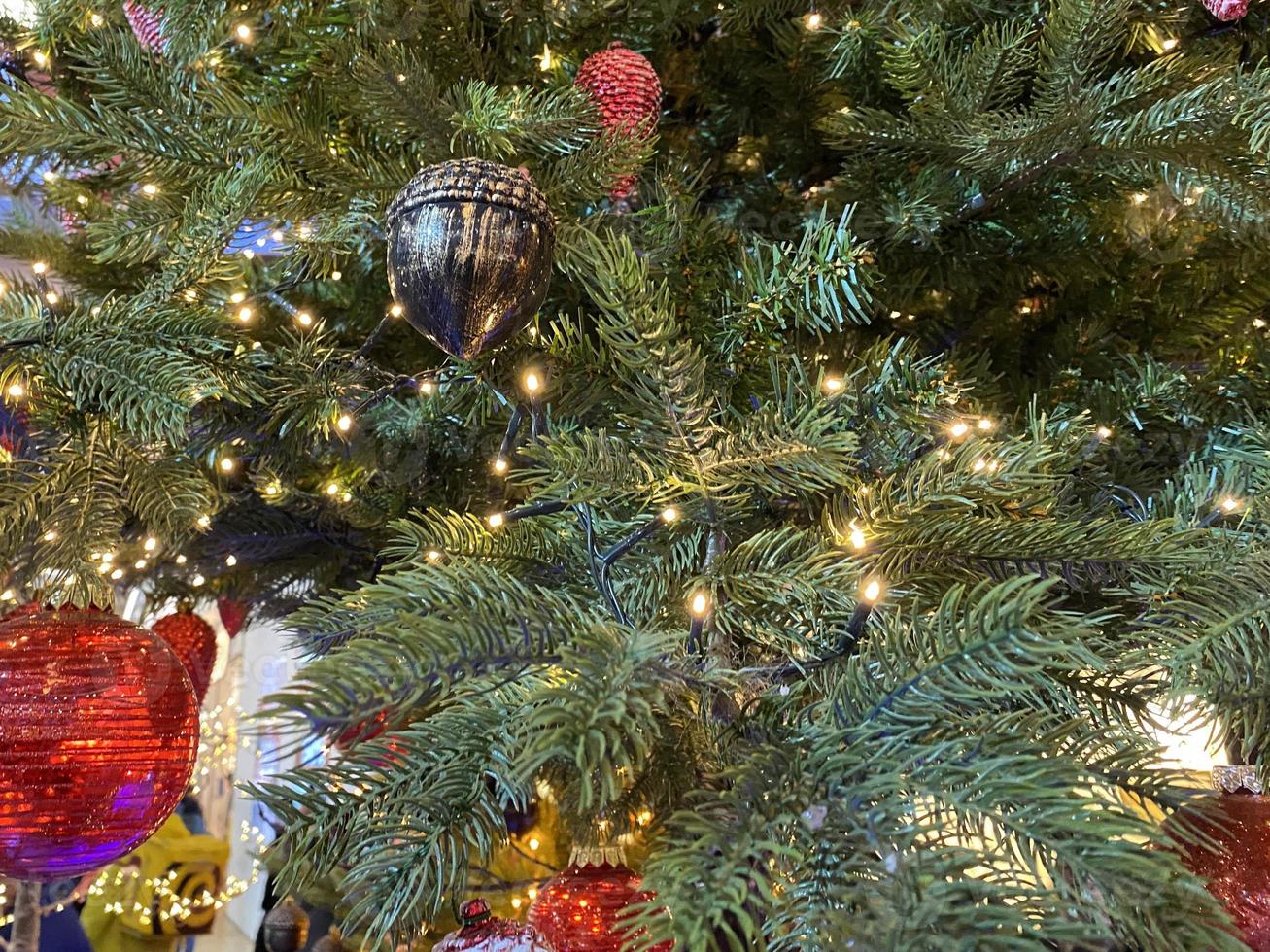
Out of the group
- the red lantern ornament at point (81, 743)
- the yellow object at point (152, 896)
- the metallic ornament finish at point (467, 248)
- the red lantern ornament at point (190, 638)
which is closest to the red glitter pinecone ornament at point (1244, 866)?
the metallic ornament finish at point (467, 248)

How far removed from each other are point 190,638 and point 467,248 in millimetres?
628

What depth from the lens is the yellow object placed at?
5.29ft

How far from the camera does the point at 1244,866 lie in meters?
0.36

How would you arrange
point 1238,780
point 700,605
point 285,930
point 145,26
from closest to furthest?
point 700,605, point 1238,780, point 145,26, point 285,930

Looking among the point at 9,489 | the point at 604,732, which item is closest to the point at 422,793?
the point at 604,732

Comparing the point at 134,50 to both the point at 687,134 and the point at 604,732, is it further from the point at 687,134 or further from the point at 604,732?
the point at 604,732

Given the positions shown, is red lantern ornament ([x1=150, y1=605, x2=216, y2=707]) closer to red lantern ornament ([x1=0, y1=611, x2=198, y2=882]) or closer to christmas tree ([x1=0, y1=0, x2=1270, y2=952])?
christmas tree ([x1=0, y1=0, x2=1270, y2=952])

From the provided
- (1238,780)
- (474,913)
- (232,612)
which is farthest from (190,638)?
(1238,780)

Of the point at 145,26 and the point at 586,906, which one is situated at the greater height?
the point at 145,26

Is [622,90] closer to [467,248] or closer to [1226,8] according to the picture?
[467,248]

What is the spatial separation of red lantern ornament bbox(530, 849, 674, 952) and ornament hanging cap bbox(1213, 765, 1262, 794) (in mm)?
266

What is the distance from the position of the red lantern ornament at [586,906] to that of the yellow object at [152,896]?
144 cm

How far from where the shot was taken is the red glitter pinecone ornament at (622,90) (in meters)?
0.48

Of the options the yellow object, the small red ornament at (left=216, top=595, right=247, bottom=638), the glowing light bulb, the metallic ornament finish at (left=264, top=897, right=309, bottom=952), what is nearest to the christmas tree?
the glowing light bulb
